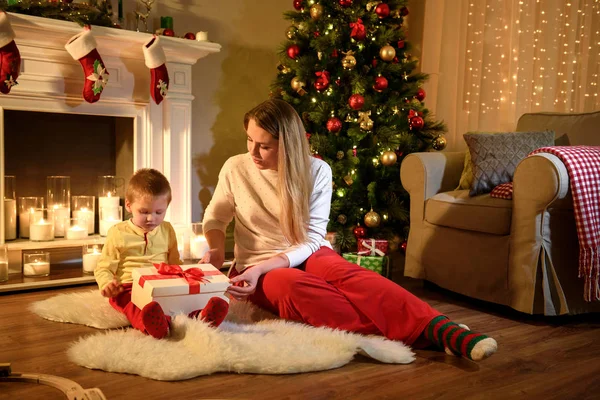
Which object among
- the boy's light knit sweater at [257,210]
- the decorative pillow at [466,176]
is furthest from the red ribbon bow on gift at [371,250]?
the boy's light knit sweater at [257,210]

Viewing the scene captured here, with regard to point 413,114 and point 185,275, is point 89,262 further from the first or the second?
point 413,114

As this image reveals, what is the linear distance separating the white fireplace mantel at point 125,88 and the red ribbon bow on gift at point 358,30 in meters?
0.75

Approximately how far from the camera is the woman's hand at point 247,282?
1.90 meters

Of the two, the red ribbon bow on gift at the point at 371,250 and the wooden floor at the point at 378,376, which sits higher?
the red ribbon bow on gift at the point at 371,250

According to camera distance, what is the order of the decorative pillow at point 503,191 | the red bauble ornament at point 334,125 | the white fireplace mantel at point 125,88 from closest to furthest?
the decorative pillow at point 503,191, the white fireplace mantel at point 125,88, the red bauble ornament at point 334,125

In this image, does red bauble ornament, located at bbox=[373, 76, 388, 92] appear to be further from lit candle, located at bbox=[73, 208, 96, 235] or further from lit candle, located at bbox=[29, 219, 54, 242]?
lit candle, located at bbox=[29, 219, 54, 242]

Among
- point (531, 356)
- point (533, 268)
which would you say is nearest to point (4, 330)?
point (531, 356)

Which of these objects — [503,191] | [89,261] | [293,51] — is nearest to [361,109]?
[293,51]

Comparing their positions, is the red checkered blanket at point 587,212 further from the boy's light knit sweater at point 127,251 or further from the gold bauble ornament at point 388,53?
the boy's light knit sweater at point 127,251

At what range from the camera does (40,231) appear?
2914 mm

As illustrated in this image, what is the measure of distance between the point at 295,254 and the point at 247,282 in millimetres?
192

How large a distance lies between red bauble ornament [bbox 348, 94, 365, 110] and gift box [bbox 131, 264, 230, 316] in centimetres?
160

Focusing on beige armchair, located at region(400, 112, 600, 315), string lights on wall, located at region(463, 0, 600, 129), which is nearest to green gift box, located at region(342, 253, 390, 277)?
beige armchair, located at region(400, 112, 600, 315)

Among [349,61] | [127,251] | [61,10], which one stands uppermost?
[61,10]
